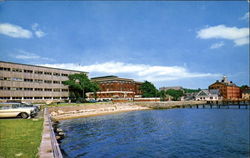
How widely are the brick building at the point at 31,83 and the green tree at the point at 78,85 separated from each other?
9.46 feet

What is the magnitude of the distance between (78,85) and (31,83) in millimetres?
16687

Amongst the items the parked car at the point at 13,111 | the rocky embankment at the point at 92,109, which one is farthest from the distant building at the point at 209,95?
the parked car at the point at 13,111

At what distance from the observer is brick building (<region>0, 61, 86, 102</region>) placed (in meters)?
62.6

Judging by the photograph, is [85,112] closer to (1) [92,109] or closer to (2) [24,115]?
(1) [92,109]

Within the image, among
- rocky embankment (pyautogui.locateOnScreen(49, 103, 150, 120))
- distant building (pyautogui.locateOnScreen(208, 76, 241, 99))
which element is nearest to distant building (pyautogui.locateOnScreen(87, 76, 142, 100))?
rocky embankment (pyautogui.locateOnScreen(49, 103, 150, 120))

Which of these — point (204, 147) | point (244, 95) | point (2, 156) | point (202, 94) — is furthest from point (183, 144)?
point (244, 95)

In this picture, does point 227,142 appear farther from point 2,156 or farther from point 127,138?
point 2,156

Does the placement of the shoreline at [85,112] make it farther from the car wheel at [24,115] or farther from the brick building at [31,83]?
the brick building at [31,83]

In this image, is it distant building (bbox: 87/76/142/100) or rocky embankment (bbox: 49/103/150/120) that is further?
distant building (bbox: 87/76/142/100)

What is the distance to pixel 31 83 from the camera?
6912 centimetres

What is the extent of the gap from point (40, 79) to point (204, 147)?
6468 centimetres

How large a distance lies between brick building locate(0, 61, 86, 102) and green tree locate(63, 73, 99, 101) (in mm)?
2884

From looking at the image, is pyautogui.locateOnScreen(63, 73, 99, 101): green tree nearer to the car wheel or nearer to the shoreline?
the shoreline

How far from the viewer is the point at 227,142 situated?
76.9 feet
